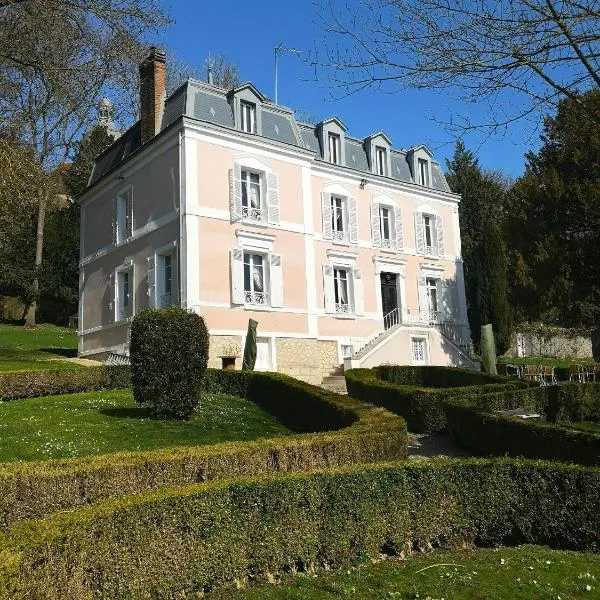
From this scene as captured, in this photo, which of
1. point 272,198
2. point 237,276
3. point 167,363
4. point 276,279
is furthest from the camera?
point 272,198

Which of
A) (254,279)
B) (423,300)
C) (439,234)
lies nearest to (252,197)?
(254,279)

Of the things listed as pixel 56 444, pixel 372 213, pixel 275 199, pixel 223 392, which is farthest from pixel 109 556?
pixel 372 213

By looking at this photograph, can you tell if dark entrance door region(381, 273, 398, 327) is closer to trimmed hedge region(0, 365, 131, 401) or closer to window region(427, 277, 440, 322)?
window region(427, 277, 440, 322)

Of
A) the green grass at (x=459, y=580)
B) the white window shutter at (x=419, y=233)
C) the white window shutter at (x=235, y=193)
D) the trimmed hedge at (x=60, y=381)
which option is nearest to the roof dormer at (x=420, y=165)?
the white window shutter at (x=419, y=233)

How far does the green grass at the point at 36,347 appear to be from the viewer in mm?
18922

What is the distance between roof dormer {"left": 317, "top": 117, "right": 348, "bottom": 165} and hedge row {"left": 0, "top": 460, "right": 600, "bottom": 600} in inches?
758

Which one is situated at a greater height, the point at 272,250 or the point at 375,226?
the point at 375,226

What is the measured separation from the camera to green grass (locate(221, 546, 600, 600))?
468 centimetres

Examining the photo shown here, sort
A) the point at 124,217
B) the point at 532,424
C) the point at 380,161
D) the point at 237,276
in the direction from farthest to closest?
the point at 380,161 < the point at 124,217 < the point at 237,276 < the point at 532,424

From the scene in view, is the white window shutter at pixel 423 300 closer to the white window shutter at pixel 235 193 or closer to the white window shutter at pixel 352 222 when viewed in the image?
the white window shutter at pixel 352 222

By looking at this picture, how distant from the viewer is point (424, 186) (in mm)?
26922

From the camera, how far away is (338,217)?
2414 centimetres

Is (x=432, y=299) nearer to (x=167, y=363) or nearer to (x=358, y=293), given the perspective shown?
(x=358, y=293)

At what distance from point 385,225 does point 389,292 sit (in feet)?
8.91
